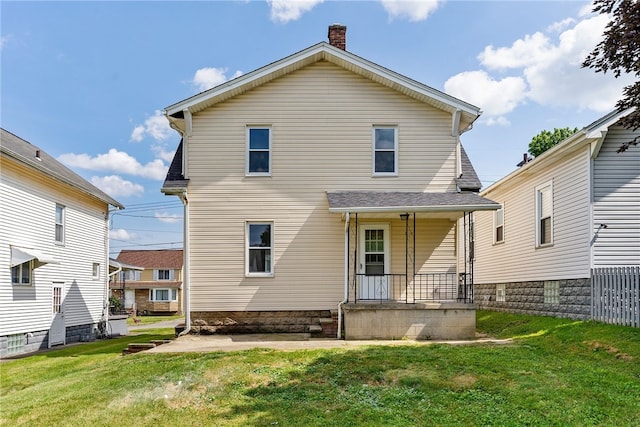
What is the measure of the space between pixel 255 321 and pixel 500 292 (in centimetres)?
931

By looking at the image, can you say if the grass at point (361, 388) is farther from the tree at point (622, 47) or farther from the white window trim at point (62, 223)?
the white window trim at point (62, 223)

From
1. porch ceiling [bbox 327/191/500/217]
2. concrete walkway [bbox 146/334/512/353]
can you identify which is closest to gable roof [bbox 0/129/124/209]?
concrete walkway [bbox 146/334/512/353]

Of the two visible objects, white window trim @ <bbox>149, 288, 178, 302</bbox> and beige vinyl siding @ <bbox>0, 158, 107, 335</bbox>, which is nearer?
beige vinyl siding @ <bbox>0, 158, 107, 335</bbox>

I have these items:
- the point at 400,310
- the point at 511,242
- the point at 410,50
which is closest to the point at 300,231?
the point at 400,310

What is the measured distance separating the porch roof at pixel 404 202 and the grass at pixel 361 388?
11.2 feet

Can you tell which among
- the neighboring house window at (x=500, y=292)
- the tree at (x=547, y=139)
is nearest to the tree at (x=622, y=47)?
the neighboring house window at (x=500, y=292)

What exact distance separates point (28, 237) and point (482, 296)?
16291 millimetres

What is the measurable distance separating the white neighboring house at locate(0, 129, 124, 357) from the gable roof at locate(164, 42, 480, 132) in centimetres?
552

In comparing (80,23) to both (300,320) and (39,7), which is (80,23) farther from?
(300,320)

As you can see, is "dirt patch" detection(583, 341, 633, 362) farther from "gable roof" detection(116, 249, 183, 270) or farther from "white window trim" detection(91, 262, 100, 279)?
"gable roof" detection(116, 249, 183, 270)

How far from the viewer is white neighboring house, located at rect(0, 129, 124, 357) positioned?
14.8 metres

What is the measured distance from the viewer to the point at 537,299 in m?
14.8

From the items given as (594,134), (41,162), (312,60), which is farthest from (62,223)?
(594,134)

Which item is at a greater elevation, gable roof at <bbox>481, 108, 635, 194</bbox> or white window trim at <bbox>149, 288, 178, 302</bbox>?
gable roof at <bbox>481, 108, 635, 194</bbox>
